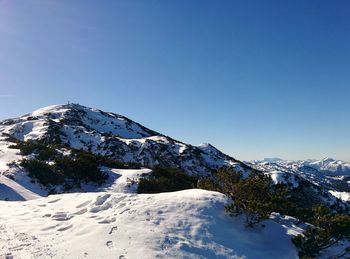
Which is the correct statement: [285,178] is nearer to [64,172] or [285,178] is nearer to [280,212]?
[64,172]

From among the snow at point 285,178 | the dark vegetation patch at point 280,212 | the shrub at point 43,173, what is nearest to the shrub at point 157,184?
the shrub at point 43,173

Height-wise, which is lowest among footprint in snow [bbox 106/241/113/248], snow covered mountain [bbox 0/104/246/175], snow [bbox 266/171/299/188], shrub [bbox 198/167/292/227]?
footprint in snow [bbox 106/241/113/248]

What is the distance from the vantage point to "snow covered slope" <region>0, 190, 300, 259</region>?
8.83m

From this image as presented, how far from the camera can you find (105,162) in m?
29.0

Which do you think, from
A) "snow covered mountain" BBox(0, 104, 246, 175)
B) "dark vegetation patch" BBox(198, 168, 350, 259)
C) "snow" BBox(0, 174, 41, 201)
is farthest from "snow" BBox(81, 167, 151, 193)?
"snow covered mountain" BBox(0, 104, 246, 175)

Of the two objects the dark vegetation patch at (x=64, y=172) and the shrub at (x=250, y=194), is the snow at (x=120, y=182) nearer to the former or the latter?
the dark vegetation patch at (x=64, y=172)

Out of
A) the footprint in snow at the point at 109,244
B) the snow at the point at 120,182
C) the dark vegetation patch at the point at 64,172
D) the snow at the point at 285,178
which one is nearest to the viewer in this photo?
the footprint in snow at the point at 109,244

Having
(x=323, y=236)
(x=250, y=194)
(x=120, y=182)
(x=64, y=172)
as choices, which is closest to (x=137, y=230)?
(x=250, y=194)

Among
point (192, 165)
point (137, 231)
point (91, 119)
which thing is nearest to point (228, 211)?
point (137, 231)

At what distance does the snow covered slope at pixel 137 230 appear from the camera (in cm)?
883

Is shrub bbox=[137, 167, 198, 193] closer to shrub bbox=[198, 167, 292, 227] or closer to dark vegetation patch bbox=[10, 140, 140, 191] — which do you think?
dark vegetation patch bbox=[10, 140, 140, 191]

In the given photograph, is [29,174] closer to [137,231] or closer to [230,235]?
[137,231]

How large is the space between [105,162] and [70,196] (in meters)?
14.4

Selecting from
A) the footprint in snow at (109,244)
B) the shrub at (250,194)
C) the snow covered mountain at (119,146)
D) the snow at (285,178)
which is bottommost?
the footprint in snow at (109,244)
